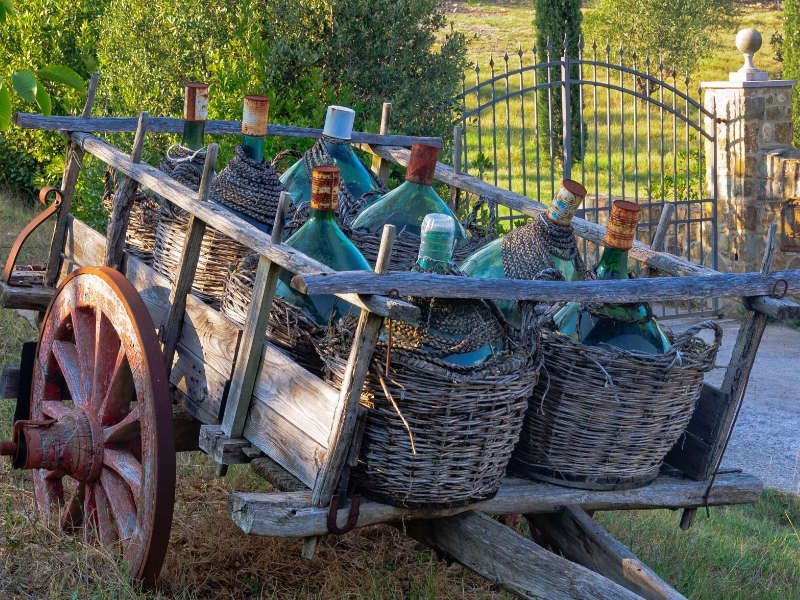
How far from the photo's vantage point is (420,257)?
6.90 feet

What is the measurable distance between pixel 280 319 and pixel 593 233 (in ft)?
3.12

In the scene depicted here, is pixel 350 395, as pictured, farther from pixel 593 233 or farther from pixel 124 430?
pixel 593 233

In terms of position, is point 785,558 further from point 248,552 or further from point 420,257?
point 420,257

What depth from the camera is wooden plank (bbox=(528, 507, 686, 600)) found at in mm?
2236

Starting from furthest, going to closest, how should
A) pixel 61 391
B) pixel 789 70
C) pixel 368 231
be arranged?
pixel 789 70
pixel 61 391
pixel 368 231

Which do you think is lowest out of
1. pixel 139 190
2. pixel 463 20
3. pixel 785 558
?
pixel 785 558

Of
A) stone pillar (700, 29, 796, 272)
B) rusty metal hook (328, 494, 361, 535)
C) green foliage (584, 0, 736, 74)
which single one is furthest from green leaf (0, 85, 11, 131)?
green foliage (584, 0, 736, 74)

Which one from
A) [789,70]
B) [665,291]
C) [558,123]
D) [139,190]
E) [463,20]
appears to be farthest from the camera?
[463,20]

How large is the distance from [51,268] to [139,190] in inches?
17.2

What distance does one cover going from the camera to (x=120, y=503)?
2521 mm

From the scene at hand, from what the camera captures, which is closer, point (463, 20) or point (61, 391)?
point (61, 391)

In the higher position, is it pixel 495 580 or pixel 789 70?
pixel 789 70

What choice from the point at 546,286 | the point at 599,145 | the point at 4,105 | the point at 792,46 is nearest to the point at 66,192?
the point at 4,105

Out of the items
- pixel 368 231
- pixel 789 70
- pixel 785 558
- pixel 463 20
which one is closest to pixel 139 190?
pixel 368 231
